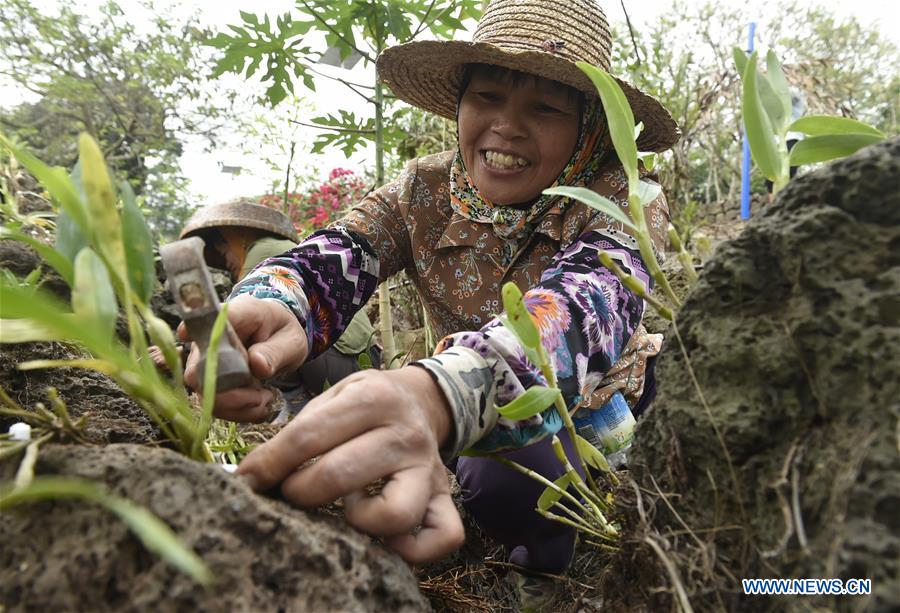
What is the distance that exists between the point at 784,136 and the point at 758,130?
42 mm

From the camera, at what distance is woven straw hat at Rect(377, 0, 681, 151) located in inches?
50.1

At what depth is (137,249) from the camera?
55 centimetres

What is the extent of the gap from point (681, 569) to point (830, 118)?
0.50 m

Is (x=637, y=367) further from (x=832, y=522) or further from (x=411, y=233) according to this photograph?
(x=832, y=522)

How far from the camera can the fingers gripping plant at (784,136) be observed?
615 mm

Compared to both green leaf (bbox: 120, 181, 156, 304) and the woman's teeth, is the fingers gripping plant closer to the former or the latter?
green leaf (bbox: 120, 181, 156, 304)

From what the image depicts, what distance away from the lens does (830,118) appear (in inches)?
24.3

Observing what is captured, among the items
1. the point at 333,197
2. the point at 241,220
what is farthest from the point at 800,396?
the point at 333,197

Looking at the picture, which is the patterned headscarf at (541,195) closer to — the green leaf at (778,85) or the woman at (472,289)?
the woman at (472,289)

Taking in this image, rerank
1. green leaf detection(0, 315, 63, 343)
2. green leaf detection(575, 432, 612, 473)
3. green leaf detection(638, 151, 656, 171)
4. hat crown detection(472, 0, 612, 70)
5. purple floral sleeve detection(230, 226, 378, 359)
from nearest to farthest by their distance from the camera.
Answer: green leaf detection(0, 315, 63, 343)
green leaf detection(575, 432, 612, 473)
green leaf detection(638, 151, 656, 171)
purple floral sleeve detection(230, 226, 378, 359)
hat crown detection(472, 0, 612, 70)

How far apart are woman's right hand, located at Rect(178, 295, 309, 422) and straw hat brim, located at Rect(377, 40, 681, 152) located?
738 mm

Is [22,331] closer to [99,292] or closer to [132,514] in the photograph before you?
[99,292]

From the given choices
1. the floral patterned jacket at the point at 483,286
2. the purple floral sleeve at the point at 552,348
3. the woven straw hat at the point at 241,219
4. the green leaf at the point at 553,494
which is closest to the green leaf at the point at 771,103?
the floral patterned jacket at the point at 483,286

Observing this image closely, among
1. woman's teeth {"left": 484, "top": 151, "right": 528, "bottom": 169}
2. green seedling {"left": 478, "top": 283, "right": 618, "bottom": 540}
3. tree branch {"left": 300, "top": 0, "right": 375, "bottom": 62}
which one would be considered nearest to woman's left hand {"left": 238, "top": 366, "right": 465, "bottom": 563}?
green seedling {"left": 478, "top": 283, "right": 618, "bottom": 540}
